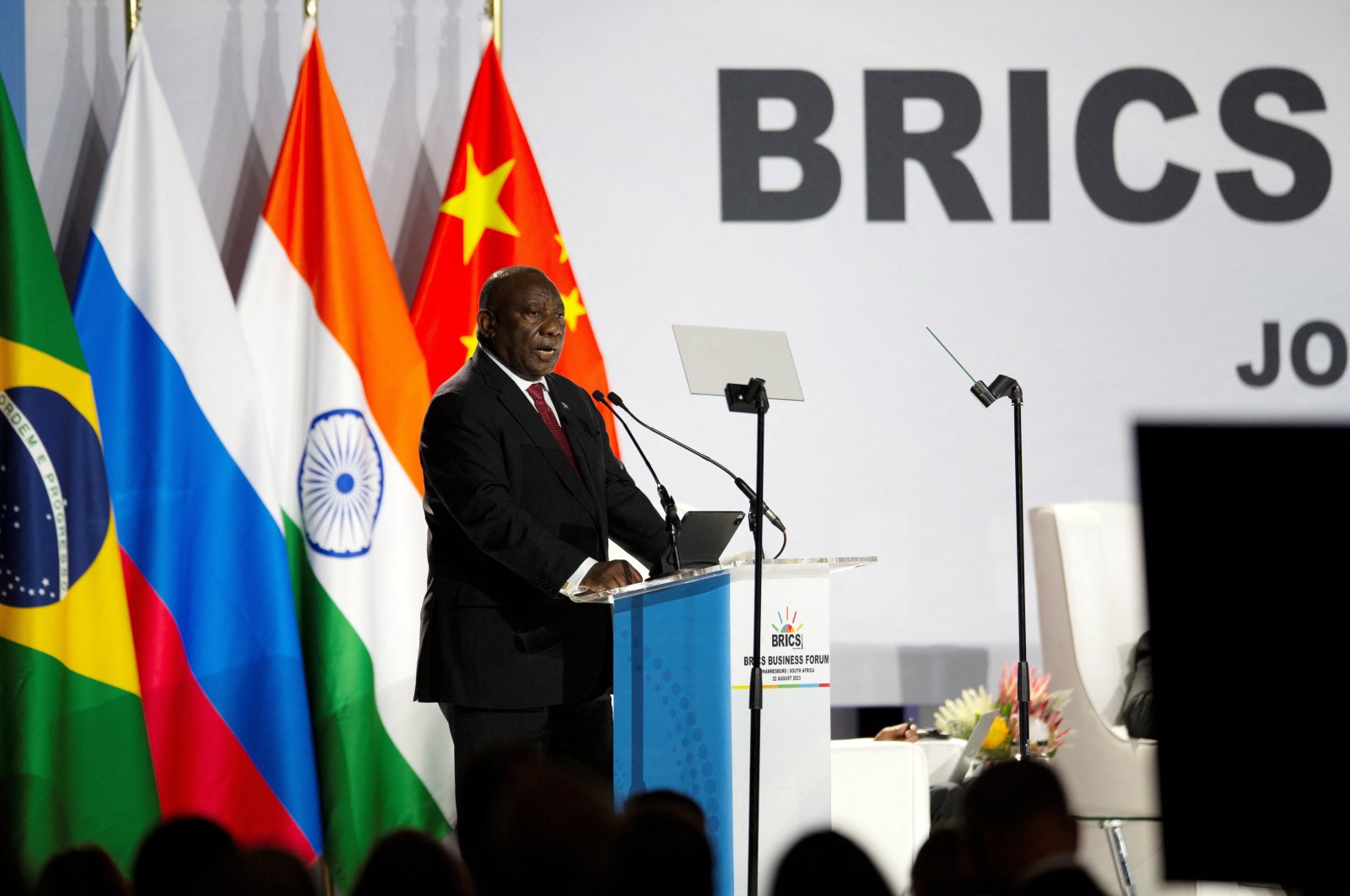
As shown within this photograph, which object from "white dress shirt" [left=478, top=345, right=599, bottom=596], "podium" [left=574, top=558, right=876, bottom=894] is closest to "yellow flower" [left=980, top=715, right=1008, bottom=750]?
"podium" [left=574, top=558, right=876, bottom=894]

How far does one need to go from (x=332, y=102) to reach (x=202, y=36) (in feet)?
2.28

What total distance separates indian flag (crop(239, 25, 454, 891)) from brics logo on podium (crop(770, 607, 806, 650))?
179cm

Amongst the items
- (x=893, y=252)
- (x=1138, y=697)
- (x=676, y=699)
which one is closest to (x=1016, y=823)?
(x=676, y=699)

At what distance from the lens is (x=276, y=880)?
2.36ft

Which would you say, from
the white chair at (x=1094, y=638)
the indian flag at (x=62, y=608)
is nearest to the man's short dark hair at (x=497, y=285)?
the indian flag at (x=62, y=608)

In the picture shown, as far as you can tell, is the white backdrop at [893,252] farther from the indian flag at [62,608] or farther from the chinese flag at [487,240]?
the indian flag at [62,608]

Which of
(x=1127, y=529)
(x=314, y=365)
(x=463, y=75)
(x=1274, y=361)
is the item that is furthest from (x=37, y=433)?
(x=1274, y=361)

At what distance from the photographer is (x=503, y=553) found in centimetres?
283

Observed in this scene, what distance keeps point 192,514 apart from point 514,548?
1.71 m

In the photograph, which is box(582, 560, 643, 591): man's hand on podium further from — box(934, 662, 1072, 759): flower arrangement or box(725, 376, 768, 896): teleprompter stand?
box(934, 662, 1072, 759): flower arrangement

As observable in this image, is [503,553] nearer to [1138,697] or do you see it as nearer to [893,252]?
[1138,697]

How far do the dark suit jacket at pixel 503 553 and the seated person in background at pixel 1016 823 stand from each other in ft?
6.63

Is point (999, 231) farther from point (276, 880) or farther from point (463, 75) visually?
point (276, 880)

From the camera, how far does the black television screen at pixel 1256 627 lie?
80cm
